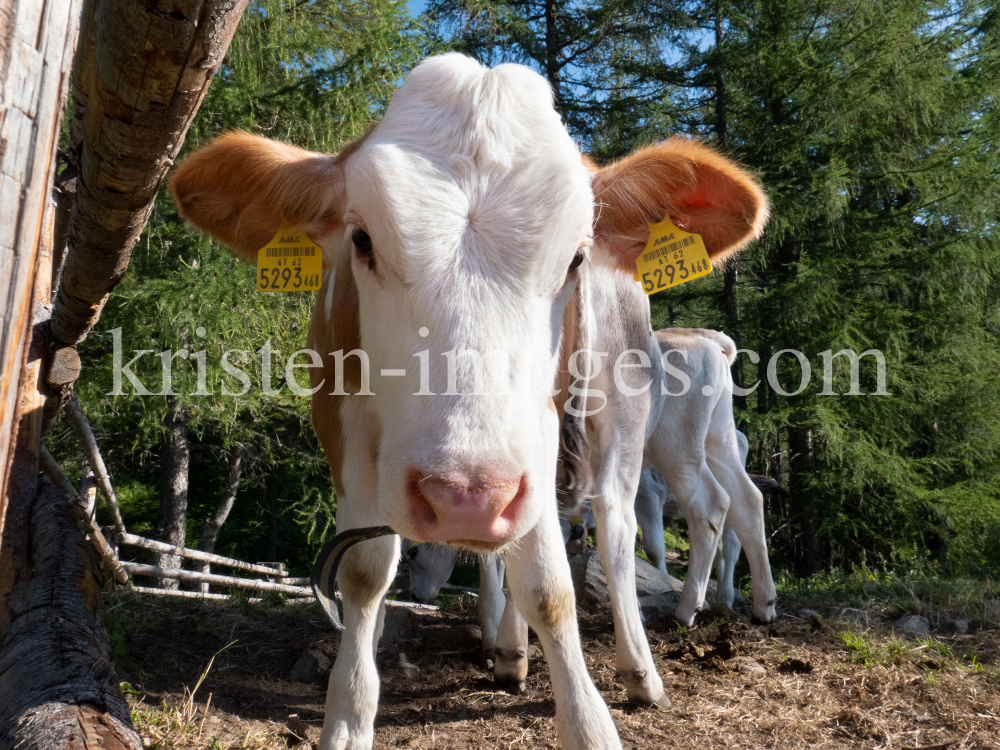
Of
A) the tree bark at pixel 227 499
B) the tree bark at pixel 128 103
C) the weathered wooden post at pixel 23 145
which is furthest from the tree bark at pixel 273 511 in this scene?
the weathered wooden post at pixel 23 145

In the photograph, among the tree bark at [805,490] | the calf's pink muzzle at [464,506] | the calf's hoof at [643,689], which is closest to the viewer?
the calf's pink muzzle at [464,506]

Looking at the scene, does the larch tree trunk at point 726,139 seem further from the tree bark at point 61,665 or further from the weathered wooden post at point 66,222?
the tree bark at point 61,665

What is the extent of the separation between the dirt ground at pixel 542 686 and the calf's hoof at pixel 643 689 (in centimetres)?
5

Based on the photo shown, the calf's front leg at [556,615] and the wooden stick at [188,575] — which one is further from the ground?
the calf's front leg at [556,615]

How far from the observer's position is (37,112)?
2.41 ft

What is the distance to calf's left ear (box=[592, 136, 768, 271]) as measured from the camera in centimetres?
265

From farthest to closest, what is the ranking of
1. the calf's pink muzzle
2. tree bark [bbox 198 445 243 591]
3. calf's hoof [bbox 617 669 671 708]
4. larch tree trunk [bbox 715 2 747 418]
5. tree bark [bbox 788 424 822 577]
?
larch tree trunk [bbox 715 2 747 418]
tree bark [bbox 788 424 822 577]
tree bark [bbox 198 445 243 591]
calf's hoof [bbox 617 669 671 708]
the calf's pink muzzle

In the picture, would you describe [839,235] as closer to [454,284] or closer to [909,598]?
[909,598]

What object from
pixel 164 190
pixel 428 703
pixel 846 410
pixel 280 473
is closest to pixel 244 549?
pixel 280 473

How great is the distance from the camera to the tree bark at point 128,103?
3.66 feet

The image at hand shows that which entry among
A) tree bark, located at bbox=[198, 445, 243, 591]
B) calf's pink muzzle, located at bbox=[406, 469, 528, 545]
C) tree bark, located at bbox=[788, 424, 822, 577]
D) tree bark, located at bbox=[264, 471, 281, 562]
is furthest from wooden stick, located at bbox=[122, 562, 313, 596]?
tree bark, located at bbox=[788, 424, 822, 577]

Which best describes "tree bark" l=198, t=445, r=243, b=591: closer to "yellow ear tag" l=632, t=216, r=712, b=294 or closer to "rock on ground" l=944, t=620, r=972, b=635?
"yellow ear tag" l=632, t=216, r=712, b=294

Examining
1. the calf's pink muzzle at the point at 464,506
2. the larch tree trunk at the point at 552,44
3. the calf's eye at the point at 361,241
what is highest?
the larch tree trunk at the point at 552,44

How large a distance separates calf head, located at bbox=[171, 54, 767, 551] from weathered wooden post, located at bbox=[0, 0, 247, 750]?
54cm
